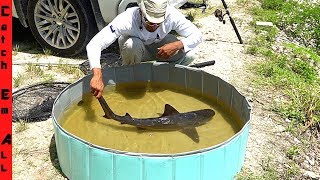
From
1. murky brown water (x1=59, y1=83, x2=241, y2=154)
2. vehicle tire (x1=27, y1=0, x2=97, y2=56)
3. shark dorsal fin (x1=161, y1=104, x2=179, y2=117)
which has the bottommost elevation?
murky brown water (x1=59, y1=83, x2=241, y2=154)

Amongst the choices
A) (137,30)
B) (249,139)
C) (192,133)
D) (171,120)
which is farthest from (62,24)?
(249,139)

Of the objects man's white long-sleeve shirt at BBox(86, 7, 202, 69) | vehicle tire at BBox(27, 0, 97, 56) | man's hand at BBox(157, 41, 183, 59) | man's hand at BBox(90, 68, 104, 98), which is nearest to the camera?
man's hand at BBox(90, 68, 104, 98)

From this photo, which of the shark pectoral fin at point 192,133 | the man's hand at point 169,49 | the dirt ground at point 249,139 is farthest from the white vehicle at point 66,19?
the shark pectoral fin at point 192,133

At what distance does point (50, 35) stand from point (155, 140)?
2.61m

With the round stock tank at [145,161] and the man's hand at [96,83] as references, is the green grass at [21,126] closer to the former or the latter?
the round stock tank at [145,161]

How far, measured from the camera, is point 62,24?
6281 millimetres

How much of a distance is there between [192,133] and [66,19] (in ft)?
8.34

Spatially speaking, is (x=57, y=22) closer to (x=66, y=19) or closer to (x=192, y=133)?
(x=66, y=19)

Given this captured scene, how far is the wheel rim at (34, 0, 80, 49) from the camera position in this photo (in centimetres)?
622

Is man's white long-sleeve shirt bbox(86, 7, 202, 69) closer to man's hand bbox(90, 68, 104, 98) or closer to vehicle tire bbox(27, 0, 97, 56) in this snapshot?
man's hand bbox(90, 68, 104, 98)

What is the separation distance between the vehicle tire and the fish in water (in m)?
1.64

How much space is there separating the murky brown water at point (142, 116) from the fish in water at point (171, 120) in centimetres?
5

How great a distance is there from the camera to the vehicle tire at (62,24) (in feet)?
20.1

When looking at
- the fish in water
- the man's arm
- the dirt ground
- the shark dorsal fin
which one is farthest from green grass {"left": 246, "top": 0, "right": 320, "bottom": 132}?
the man's arm
